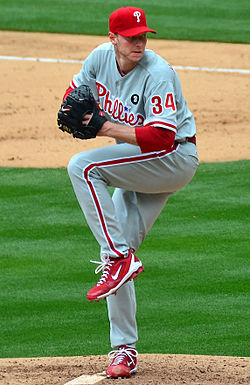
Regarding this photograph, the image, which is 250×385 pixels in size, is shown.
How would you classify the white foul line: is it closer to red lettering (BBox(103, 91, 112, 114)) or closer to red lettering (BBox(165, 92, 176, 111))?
red lettering (BBox(103, 91, 112, 114))

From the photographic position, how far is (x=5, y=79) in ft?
55.0

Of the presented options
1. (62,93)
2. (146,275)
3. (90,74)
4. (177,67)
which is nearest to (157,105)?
(90,74)

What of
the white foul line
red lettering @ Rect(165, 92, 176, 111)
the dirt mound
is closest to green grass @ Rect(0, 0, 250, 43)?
the white foul line

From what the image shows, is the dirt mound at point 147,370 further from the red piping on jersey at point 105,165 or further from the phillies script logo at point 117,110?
the phillies script logo at point 117,110

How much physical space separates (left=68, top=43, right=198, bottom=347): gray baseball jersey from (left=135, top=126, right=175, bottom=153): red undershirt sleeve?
34 millimetres

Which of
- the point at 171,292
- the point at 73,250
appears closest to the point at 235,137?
the point at 73,250

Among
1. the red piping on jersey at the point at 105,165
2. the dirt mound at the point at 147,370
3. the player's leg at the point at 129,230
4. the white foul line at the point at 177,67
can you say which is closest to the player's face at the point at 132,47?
the red piping on jersey at the point at 105,165

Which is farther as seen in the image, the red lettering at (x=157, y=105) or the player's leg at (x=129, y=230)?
the player's leg at (x=129, y=230)

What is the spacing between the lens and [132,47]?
5312 mm

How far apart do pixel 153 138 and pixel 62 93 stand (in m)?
10.8

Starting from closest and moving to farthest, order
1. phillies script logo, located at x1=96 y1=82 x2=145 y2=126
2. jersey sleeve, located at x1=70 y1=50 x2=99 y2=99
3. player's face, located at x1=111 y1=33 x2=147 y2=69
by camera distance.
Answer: player's face, located at x1=111 y1=33 x2=147 y2=69
phillies script logo, located at x1=96 y1=82 x2=145 y2=126
jersey sleeve, located at x1=70 y1=50 x2=99 y2=99

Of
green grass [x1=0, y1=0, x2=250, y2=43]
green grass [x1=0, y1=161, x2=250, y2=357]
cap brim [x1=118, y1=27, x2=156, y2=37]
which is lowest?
green grass [x1=0, y1=0, x2=250, y2=43]

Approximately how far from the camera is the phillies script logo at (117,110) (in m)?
5.47

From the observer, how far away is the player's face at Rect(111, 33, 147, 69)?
530 centimetres
